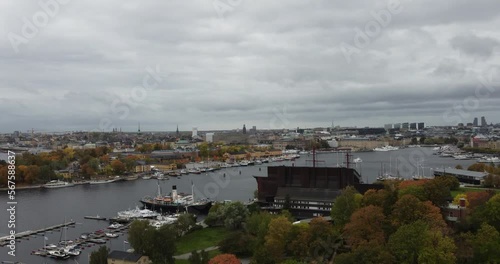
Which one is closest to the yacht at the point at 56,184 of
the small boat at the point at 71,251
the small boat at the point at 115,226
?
the small boat at the point at 115,226

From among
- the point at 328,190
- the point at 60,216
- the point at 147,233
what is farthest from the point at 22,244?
the point at 328,190

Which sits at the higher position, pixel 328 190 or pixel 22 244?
pixel 328 190

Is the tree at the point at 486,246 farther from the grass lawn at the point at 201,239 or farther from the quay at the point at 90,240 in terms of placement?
the quay at the point at 90,240

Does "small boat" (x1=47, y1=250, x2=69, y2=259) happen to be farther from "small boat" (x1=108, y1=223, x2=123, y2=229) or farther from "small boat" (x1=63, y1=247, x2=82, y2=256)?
"small boat" (x1=108, y1=223, x2=123, y2=229)

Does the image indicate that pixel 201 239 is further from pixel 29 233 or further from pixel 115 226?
pixel 29 233

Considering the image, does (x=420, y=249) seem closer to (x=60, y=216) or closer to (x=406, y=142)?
(x=60, y=216)

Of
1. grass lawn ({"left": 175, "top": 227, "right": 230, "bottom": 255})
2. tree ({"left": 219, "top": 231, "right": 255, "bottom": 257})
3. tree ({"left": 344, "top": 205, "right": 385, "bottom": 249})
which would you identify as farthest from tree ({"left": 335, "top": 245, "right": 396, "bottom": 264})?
grass lawn ({"left": 175, "top": 227, "right": 230, "bottom": 255})

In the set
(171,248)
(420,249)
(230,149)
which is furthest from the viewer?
(230,149)

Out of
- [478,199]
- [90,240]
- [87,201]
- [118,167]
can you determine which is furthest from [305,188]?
[118,167]
